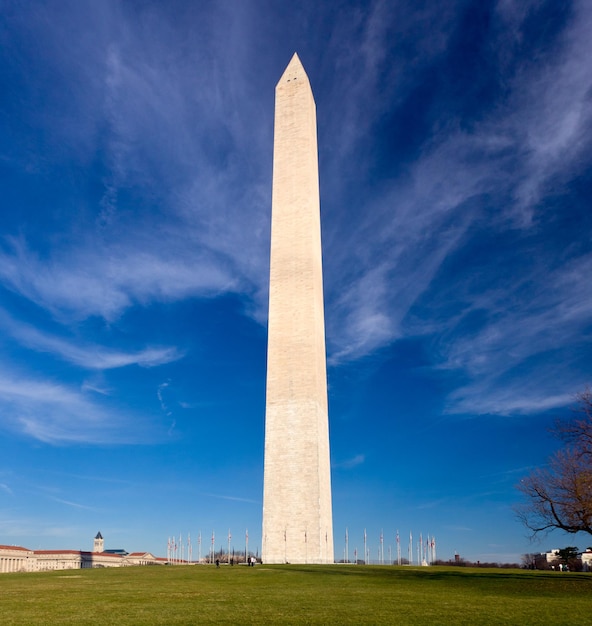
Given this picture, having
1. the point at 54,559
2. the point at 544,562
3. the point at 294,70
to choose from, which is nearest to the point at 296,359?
the point at 294,70

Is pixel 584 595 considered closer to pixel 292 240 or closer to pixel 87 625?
pixel 87 625

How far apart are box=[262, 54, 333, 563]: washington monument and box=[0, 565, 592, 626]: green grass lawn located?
54.6 ft

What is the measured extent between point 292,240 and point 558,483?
92.9 ft

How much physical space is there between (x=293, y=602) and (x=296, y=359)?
29.7 metres

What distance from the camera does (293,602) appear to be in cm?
1688

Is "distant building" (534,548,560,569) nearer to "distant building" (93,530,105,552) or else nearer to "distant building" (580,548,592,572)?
"distant building" (580,548,592,572)

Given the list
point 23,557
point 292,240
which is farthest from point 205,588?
point 23,557

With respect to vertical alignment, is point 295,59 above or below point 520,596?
above

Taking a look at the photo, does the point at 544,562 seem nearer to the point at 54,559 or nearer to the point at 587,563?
the point at 587,563

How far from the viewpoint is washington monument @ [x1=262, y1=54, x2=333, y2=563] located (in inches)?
1681

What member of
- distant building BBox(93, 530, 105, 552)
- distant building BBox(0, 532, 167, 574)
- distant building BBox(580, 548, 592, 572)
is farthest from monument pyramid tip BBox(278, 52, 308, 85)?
A: distant building BBox(93, 530, 105, 552)

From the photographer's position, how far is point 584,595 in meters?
21.2

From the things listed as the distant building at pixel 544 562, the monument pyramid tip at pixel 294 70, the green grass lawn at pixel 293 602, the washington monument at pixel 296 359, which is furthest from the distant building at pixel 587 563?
the monument pyramid tip at pixel 294 70

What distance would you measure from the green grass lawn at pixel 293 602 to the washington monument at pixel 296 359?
1665cm
